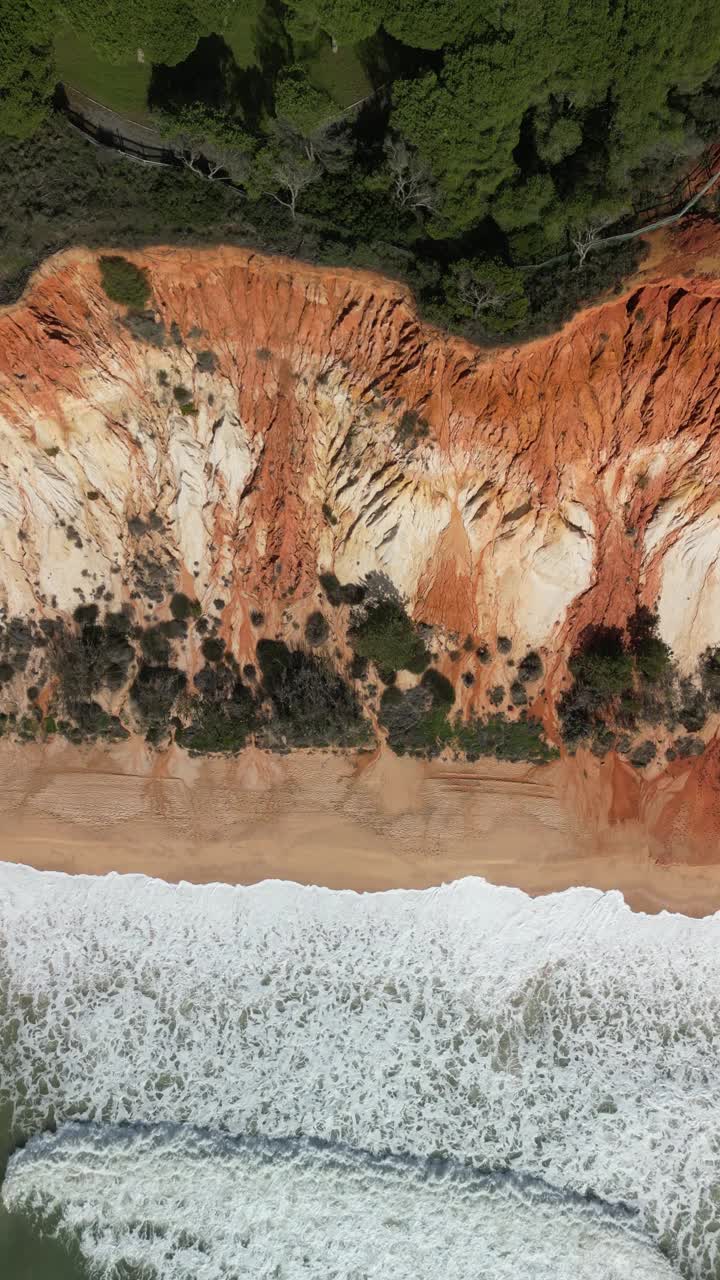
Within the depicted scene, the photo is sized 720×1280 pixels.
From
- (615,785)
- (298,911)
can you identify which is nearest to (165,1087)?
(298,911)

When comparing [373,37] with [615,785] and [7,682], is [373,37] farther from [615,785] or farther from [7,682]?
[615,785]

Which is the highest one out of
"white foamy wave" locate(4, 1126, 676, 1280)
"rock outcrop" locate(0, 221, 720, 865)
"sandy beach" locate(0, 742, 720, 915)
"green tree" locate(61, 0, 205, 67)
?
"green tree" locate(61, 0, 205, 67)

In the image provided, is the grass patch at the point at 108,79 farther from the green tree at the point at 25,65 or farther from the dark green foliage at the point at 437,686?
the dark green foliage at the point at 437,686

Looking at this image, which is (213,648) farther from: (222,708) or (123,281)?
(123,281)

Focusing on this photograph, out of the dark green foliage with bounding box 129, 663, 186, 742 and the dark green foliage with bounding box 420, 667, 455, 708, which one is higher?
the dark green foliage with bounding box 420, 667, 455, 708

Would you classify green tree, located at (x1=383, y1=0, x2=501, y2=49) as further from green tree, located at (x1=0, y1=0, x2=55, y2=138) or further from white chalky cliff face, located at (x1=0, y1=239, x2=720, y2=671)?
green tree, located at (x1=0, y1=0, x2=55, y2=138)

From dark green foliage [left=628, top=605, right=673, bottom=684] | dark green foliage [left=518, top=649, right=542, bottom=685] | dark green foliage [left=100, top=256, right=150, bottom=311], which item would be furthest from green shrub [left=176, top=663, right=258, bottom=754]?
dark green foliage [left=628, top=605, right=673, bottom=684]

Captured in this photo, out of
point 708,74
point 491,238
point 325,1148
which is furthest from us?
point 325,1148
